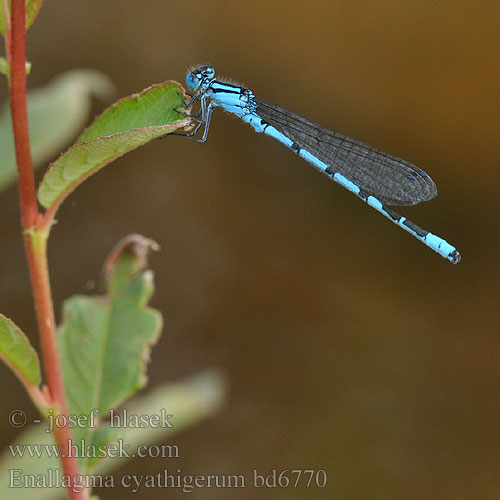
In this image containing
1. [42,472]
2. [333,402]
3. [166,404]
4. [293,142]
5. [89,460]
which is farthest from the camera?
[333,402]

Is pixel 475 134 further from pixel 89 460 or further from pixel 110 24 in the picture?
pixel 89 460

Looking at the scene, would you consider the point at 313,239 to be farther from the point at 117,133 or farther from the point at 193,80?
the point at 117,133

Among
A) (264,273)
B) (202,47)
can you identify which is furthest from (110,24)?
(264,273)

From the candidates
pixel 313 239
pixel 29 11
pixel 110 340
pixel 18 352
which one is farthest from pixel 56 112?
pixel 313 239

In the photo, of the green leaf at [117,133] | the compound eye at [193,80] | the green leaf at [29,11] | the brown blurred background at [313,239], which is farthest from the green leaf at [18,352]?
the brown blurred background at [313,239]

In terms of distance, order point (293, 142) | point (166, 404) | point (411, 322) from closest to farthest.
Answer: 1. point (166, 404)
2. point (293, 142)
3. point (411, 322)

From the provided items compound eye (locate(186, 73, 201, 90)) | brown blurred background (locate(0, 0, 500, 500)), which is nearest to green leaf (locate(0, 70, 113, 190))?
compound eye (locate(186, 73, 201, 90))
